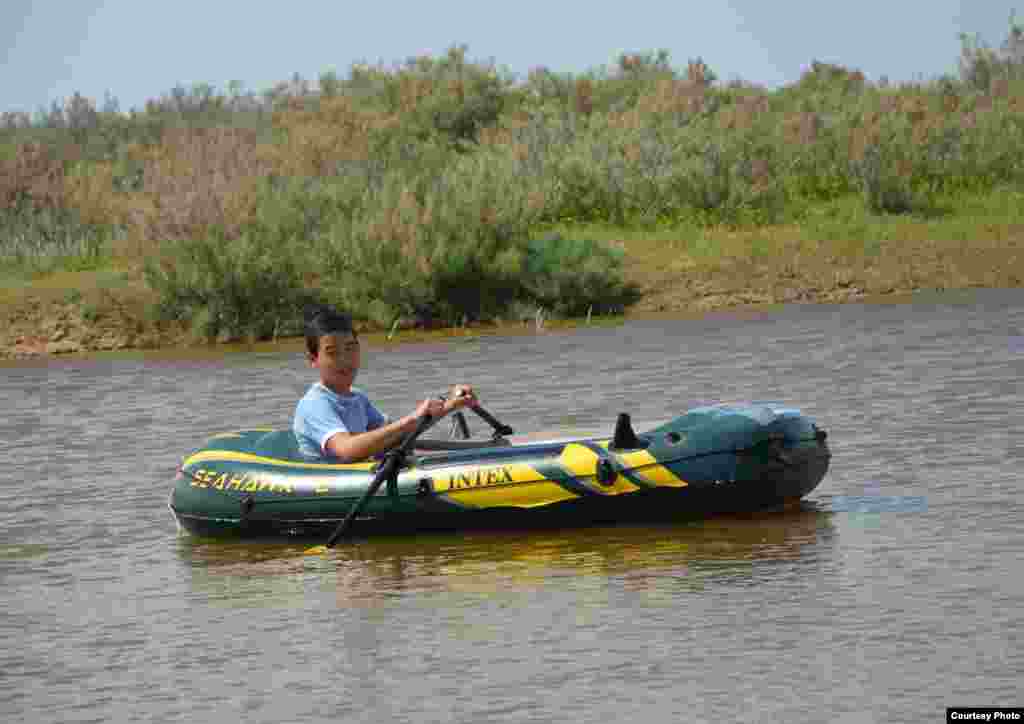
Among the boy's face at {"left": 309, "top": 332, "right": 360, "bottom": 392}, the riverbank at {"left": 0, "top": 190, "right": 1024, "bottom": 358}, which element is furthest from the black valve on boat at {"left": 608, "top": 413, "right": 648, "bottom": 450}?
the riverbank at {"left": 0, "top": 190, "right": 1024, "bottom": 358}

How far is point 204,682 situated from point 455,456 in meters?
3.55

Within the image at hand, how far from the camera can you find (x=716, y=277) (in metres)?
27.9

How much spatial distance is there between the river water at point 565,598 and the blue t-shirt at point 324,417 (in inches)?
24.9

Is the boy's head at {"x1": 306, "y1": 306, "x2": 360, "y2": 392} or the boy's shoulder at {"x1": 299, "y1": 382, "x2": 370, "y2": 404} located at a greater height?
the boy's head at {"x1": 306, "y1": 306, "x2": 360, "y2": 392}

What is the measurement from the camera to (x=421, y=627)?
10617mm

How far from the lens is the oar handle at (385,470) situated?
12.7 meters

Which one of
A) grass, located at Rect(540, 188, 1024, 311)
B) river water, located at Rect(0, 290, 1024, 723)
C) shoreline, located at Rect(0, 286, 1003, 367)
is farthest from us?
grass, located at Rect(540, 188, 1024, 311)

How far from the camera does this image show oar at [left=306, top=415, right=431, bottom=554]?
1273cm

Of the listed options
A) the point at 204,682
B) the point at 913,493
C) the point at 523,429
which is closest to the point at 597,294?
the point at 523,429

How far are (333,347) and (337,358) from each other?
0.07m

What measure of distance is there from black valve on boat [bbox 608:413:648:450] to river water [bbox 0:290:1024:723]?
19.2 inches

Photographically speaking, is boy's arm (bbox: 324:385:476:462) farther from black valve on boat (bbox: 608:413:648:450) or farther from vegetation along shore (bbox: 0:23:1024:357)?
vegetation along shore (bbox: 0:23:1024:357)

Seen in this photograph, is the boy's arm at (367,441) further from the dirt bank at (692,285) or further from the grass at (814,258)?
the grass at (814,258)

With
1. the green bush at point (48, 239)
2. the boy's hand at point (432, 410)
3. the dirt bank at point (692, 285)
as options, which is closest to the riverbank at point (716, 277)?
the dirt bank at point (692, 285)
